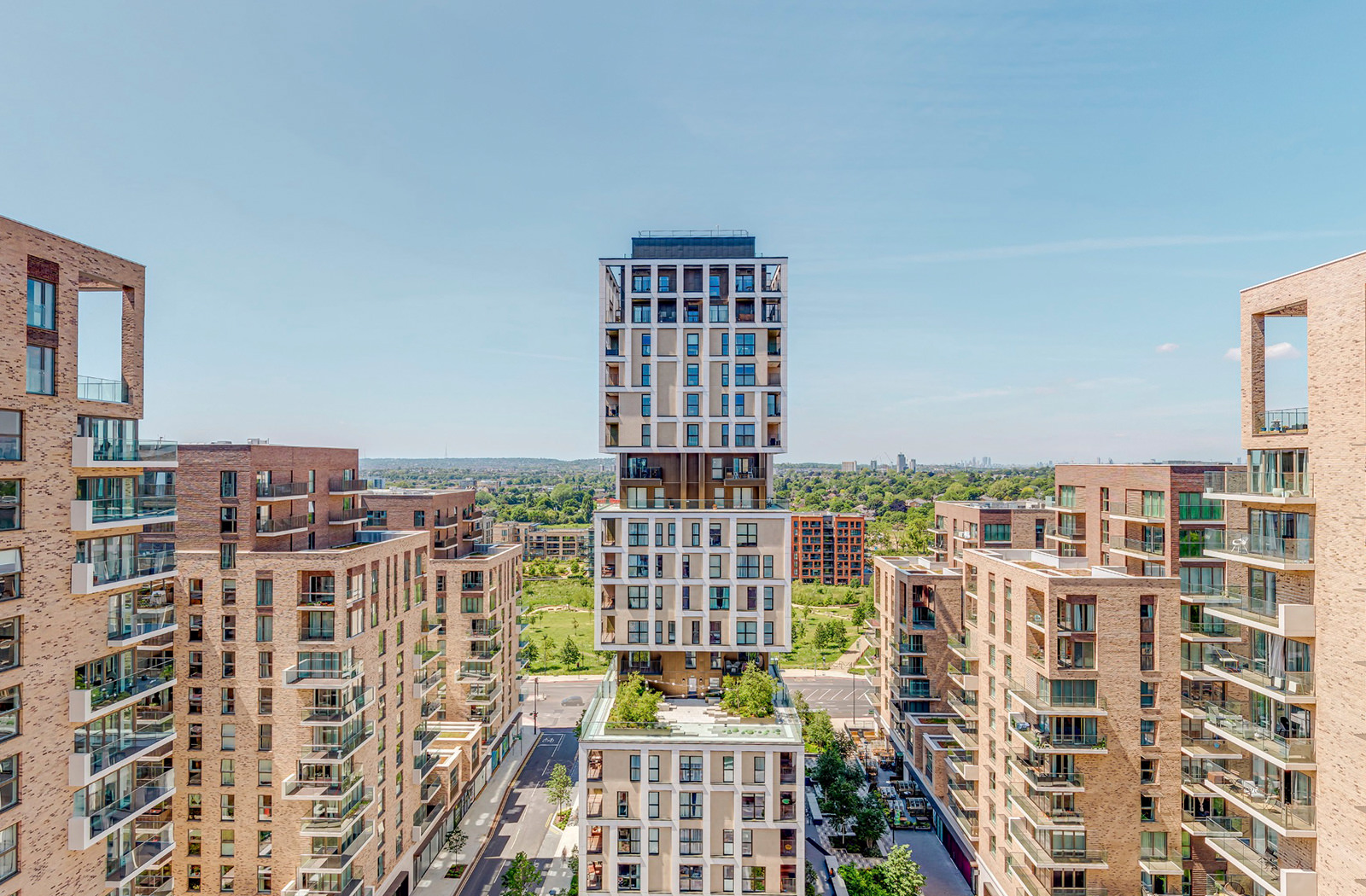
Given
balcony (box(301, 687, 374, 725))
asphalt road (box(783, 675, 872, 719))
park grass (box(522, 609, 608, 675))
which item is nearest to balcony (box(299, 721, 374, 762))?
balcony (box(301, 687, 374, 725))

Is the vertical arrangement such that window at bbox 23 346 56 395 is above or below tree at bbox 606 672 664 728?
above

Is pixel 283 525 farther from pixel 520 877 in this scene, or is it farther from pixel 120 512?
pixel 520 877

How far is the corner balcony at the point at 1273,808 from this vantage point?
23375 millimetres

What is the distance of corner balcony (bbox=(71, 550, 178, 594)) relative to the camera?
23.7m

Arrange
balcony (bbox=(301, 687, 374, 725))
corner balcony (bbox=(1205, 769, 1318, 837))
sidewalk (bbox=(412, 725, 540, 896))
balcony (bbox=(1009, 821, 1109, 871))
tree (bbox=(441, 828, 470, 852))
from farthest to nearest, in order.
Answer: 1. tree (bbox=(441, 828, 470, 852))
2. sidewalk (bbox=(412, 725, 540, 896))
3. balcony (bbox=(301, 687, 374, 725))
4. balcony (bbox=(1009, 821, 1109, 871))
5. corner balcony (bbox=(1205, 769, 1318, 837))

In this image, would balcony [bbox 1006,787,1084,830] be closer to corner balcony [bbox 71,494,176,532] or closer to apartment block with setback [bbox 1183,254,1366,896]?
apartment block with setback [bbox 1183,254,1366,896]

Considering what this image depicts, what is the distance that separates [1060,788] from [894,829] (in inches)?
791

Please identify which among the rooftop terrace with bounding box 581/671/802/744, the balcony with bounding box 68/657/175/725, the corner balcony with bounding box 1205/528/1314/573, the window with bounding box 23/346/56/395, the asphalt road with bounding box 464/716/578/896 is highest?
the window with bounding box 23/346/56/395

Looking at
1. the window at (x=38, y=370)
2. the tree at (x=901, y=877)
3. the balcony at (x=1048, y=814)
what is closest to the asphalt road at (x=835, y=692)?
the tree at (x=901, y=877)

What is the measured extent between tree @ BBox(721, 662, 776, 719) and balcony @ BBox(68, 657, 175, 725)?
2732cm

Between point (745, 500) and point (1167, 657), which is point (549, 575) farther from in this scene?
point (1167, 657)

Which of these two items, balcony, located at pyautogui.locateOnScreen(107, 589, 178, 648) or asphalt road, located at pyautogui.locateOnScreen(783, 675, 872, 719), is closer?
balcony, located at pyautogui.locateOnScreen(107, 589, 178, 648)

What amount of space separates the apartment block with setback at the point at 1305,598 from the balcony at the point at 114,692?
141 ft

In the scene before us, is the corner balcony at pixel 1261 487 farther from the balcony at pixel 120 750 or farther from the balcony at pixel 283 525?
the balcony at pixel 283 525
